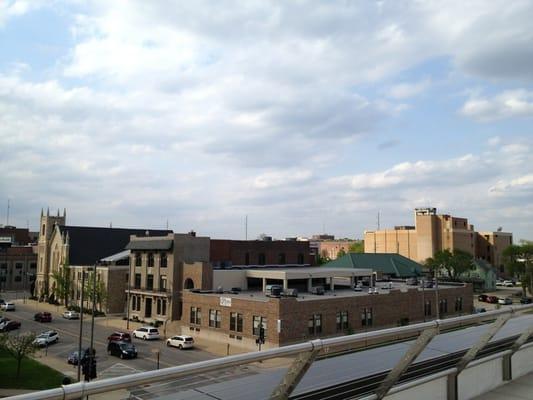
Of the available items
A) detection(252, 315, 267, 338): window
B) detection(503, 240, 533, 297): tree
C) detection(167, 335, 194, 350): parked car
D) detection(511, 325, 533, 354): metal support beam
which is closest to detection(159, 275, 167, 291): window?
detection(167, 335, 194, 350): parked car

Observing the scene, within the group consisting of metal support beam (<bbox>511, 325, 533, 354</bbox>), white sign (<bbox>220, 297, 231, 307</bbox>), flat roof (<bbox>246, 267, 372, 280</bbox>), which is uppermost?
metal support beam (<bbox>511, 325, 533, 354</bbox>)

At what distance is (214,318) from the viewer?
5644cm

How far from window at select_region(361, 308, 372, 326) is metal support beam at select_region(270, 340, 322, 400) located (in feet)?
181

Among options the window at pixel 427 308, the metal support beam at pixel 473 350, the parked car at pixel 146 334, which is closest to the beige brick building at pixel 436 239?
the window at pixel 427 308

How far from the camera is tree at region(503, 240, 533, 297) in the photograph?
4140 inches

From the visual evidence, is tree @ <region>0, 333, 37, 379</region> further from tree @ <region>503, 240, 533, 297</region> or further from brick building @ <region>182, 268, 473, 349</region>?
tree @ <region>503, 240, 533, 297</region>

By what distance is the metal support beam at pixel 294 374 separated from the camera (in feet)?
15.2

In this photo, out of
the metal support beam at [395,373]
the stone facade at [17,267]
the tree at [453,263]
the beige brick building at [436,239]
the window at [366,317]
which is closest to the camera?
the metal support beam at [395,373]

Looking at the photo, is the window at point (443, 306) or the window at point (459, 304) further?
the window at point (459, 304)

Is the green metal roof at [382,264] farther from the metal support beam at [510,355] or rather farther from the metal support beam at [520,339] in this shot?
the metal support beam at [520,339]

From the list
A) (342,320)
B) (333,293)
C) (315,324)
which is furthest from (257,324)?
(333,293)

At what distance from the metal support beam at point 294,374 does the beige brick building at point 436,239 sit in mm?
143787

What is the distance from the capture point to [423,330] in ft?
19.6

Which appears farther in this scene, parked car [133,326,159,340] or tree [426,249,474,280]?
tree [426,249,474,280]
